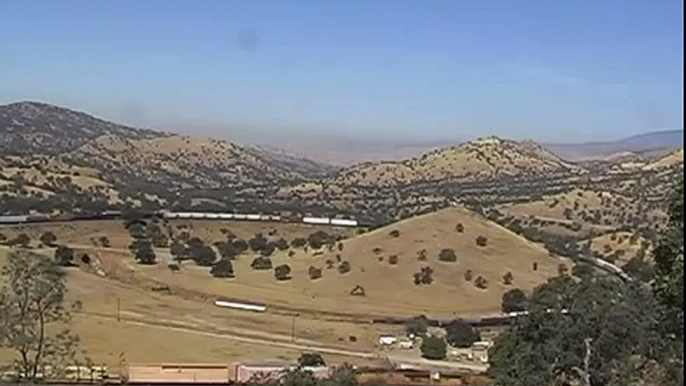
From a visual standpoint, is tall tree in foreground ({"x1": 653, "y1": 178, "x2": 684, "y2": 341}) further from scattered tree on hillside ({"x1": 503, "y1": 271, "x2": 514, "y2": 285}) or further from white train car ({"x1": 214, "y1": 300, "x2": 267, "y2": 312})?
scattered tree on hillside ({"x1": 503, "y1": 271, "x2": 514, "y2": 285})

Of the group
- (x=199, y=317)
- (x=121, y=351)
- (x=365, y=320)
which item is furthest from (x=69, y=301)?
(x=365, y=320)

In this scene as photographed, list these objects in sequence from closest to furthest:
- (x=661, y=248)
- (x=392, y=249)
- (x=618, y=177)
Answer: (x=661, y=248)
(x=392, y=249)
(x=618, y=177)

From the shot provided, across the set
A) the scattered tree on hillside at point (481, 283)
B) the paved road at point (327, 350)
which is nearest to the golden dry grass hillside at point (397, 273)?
the scattered tree on hillside at point (481, 283)

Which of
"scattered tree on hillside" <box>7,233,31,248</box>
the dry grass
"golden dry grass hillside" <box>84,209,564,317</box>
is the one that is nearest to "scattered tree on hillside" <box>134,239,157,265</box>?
"golden dry grass hillside" <box>84,209,564,317</box>

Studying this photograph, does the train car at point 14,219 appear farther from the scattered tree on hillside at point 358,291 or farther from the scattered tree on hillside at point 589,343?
the scattered tree on hillside at point 589,343

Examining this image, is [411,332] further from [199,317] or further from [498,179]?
[498,179]

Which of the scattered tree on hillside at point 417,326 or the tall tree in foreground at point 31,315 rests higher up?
the tall tree in foreground at point 31,315

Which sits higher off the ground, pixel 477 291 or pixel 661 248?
pixel 661 248
